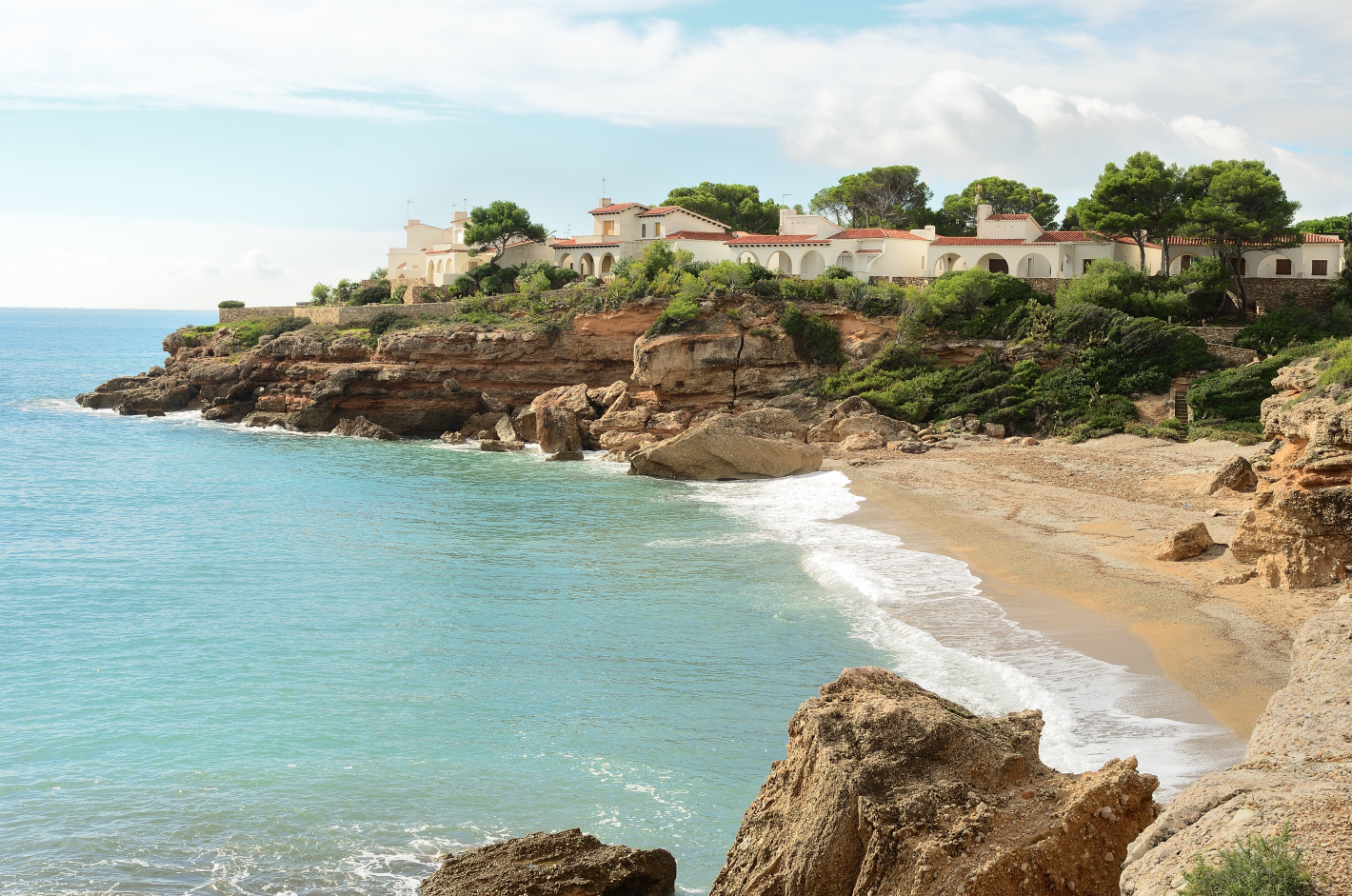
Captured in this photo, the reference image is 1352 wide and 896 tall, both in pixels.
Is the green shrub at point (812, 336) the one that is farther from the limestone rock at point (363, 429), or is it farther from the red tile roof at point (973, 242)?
the limestone rock at point (363, 429)

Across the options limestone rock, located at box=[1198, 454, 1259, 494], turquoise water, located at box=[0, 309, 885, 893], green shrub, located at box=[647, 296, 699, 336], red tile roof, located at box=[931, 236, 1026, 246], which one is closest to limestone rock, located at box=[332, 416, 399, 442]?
green shrub, located at box=[647, 296, 699, 336]

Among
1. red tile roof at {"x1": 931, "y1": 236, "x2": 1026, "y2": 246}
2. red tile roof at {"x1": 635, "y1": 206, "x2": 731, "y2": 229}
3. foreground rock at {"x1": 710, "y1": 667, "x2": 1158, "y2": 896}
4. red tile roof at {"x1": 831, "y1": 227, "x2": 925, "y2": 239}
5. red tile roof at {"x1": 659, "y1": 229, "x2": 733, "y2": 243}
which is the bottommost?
foreground rock at {"x1": 710, "y1": 667, "x2": 1158, "y2": 896}

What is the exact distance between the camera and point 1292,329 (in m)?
40.1

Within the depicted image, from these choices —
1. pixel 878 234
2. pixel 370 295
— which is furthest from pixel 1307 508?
pixel 370 295

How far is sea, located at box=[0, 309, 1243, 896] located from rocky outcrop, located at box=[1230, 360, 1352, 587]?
15.2 ft

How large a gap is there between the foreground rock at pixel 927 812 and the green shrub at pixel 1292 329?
39.3 m

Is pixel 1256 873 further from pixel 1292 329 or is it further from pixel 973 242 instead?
pixel 973 242

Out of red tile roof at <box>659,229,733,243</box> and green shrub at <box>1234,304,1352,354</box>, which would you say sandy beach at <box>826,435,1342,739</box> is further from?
red tile roof at <box>659,229,733,243</box>

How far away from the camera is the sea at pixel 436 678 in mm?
10773

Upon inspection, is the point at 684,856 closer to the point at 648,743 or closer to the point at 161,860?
the point at 648,743

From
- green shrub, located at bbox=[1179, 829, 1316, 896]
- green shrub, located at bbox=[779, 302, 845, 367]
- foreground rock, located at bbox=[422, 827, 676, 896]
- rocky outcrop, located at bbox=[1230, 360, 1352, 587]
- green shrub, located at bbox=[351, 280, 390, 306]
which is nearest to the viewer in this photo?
green shrub, located at bbox=[1179, 829, 1316, 896]

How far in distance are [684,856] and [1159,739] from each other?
20.5ft

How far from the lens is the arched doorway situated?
53.1 metres

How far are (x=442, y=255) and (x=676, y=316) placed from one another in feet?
93.2
